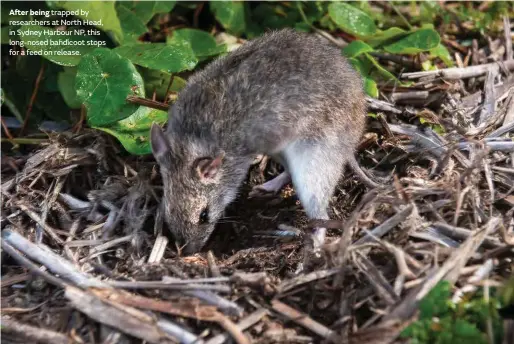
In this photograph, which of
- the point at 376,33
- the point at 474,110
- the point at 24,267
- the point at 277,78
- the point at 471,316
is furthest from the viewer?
the point at 376,33

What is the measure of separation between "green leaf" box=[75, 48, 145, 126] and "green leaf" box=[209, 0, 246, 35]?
148 cm

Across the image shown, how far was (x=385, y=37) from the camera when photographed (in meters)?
5.96

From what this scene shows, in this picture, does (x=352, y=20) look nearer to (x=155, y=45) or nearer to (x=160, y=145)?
(x=155, y=45)

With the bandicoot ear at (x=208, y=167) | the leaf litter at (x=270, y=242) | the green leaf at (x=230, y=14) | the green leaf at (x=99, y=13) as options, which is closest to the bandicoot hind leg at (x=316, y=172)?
the leaf litter at (x=270, y=242)

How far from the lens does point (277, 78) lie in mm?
4887

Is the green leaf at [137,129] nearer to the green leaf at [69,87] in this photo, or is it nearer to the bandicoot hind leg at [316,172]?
the green leaf at [69,87]

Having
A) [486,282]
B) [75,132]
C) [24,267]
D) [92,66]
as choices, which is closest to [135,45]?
[92,66]

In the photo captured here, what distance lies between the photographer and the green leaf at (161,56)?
16.9 ft

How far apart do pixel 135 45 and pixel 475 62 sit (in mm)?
3413

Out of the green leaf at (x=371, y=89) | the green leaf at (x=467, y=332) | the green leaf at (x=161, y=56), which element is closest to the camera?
the green leaf at (x=467, y=332)

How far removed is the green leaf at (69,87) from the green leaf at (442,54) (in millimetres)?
3403

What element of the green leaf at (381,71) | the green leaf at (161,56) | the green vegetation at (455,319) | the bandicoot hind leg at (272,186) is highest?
the green leaf at (161,56)

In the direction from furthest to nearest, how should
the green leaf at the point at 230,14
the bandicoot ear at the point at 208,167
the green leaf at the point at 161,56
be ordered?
the green leaf at the point at 230,14 → the green leaf at the point at 161,56 → the bandicoot ear at the point at 208,167

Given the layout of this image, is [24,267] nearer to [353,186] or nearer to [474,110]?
[353,186]
